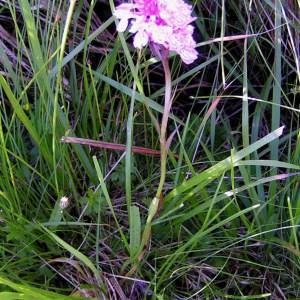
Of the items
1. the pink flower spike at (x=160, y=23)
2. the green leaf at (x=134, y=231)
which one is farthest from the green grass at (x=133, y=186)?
the pink flower spike at (x=160, y=23)

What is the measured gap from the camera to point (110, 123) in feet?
3.52

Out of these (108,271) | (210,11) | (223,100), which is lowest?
(108,271)

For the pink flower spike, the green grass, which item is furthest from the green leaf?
the pink flower spike

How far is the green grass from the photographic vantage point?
892mm

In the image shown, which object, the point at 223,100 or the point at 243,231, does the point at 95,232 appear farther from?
the point at 223,100

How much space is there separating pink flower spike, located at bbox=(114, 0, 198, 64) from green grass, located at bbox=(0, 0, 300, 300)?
137 millimetres

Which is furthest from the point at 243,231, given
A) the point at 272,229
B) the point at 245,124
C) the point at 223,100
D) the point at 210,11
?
the point at 210,11

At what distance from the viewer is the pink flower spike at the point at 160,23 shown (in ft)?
2.23

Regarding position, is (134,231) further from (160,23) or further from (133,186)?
(160,23)

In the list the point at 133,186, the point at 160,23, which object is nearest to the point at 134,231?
the point at 133,186

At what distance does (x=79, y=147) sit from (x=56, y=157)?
40 mm

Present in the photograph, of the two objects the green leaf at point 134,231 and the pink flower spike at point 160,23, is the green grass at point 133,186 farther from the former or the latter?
the pink flower spike at point 160,23

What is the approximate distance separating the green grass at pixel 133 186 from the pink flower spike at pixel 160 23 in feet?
0.45

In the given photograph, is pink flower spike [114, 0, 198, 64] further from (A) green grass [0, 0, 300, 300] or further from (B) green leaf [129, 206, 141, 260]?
(B) green leaf [129, 206, 141, 260]
